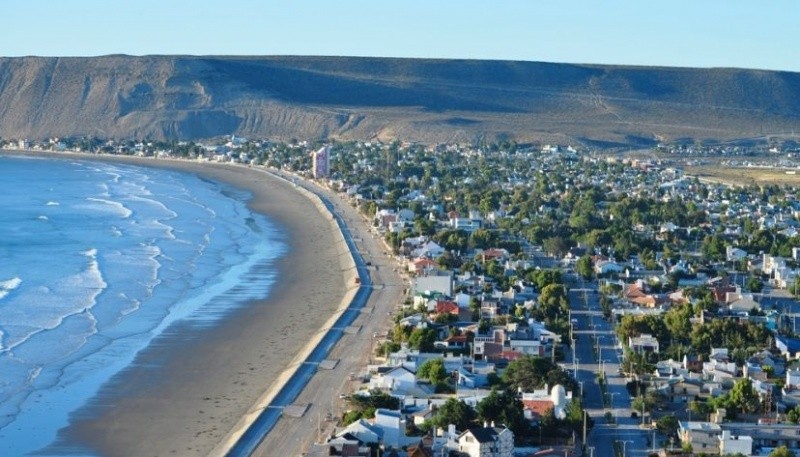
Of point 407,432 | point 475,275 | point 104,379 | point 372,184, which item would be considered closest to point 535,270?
point 475,275

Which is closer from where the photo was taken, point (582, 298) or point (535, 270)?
point (582, 298)

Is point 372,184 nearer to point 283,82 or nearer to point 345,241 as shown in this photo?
point 345,241

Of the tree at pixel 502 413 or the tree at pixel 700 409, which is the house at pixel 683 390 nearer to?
the tree at pixel 700 409

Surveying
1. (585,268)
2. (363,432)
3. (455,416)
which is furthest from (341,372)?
(585,268)

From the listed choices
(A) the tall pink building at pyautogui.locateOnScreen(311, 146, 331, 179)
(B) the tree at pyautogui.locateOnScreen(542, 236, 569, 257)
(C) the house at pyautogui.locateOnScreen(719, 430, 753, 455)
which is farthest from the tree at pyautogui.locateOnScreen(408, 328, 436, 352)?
(A) the tall pink building at pyautogui.locateOnScreen(311, 146, 331, 179)

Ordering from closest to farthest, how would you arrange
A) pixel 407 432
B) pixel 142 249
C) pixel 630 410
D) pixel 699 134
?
pixel 407 432, pixel 630 410, pixel 142 249, pixel 699 134

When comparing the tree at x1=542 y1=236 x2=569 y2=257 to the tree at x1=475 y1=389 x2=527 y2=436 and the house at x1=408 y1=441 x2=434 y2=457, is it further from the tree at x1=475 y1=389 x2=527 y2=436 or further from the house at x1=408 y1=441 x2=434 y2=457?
the house at x1=408 y1=441 x2=434 y2=457
